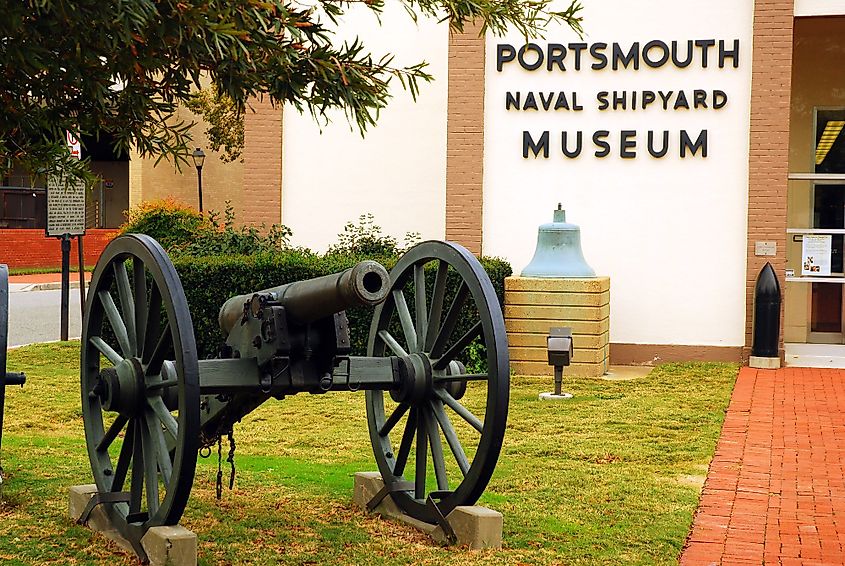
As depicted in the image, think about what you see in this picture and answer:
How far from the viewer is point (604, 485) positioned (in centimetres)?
760

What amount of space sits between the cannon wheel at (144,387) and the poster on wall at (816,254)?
38.1ft

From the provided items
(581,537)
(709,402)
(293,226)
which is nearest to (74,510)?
(581,537)

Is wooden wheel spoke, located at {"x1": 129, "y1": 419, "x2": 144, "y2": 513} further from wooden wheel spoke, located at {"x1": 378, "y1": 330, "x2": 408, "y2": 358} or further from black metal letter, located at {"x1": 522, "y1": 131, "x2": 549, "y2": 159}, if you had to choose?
black metal letter, located at {"x1": 522, "y1": 131, "x2": 549, "y2": 159}

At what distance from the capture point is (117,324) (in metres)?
6.02

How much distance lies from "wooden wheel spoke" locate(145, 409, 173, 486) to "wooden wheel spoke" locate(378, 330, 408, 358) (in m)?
1.27

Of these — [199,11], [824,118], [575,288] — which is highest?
[824,118]

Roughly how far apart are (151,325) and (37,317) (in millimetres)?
16045

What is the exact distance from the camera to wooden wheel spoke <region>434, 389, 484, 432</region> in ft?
19.2

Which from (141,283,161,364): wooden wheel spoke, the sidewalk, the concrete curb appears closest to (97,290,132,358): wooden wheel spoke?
(141,283,161,364): wooden wheel spoke

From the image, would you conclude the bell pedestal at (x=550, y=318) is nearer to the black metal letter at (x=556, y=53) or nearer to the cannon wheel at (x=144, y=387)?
the black metal letter at (x=556, y=53)

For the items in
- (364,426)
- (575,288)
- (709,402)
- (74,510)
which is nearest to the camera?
(74,510)

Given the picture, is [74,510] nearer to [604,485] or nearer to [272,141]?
[604,485]

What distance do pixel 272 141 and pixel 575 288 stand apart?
15.1 feet

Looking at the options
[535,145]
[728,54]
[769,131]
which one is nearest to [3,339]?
[535,145]
